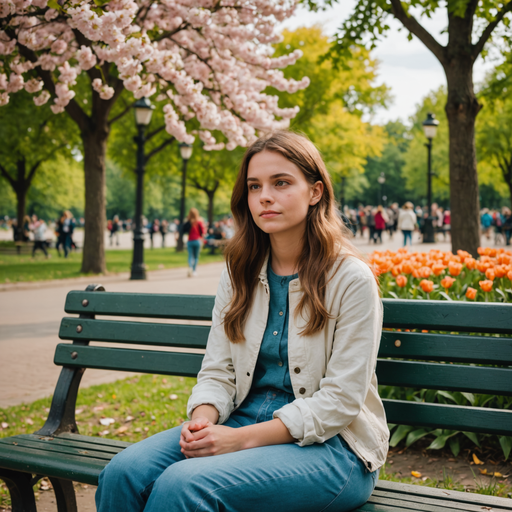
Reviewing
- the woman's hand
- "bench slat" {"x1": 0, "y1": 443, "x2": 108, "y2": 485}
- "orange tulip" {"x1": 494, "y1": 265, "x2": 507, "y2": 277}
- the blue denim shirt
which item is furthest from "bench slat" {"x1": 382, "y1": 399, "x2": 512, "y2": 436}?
"orange tulip" {"x1": 494, "y1": 265, "x2": 507, "y2": 277}

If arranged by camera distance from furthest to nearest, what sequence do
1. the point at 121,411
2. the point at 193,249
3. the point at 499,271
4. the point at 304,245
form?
the point at 193,249 → the point at 121,411 → the point at 499,271 → the point at 304,245

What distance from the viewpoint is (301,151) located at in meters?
2.23

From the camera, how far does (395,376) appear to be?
2.46 metres

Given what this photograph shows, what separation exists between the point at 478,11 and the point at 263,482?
8.20m

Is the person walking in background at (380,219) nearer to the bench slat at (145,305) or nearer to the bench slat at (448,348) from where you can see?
the bench slat at (145,305)

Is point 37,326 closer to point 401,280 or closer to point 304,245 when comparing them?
point 401,280

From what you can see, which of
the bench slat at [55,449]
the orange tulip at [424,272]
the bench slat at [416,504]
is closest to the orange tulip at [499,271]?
the orange tulip at [424,272]

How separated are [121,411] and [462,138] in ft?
17.4

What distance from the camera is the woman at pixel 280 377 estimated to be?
1862 mm

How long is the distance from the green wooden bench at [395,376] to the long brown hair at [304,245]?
44 cm

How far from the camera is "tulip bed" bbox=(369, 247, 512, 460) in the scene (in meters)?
3.62

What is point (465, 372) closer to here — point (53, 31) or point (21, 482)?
point (21, 482)

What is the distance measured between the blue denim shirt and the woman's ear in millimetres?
296

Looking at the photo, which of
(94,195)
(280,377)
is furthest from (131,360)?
(94,195)
